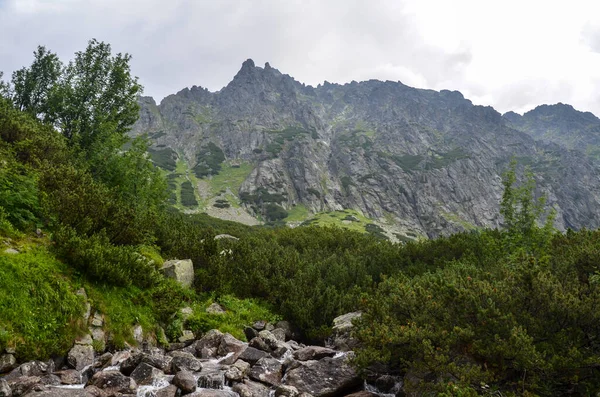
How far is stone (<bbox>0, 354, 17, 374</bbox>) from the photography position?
693 centimetres

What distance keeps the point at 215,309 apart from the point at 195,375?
5.33 m

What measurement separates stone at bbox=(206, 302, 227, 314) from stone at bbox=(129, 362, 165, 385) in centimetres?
510

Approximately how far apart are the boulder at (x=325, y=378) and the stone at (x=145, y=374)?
3123mm

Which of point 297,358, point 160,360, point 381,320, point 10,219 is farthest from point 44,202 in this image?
point 381,320

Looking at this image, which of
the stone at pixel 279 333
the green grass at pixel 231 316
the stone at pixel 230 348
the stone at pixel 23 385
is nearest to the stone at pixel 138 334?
the green grass at pixel 231 316

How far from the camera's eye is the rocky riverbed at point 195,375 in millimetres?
7089

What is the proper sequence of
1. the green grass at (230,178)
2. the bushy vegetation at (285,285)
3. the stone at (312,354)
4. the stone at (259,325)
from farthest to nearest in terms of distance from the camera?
1. the green grass at (230,178)
2. the stone at (259,325)
3. the stone at (312,354)
4. the bushy vegetation at (285,285)

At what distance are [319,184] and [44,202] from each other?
153768 mm

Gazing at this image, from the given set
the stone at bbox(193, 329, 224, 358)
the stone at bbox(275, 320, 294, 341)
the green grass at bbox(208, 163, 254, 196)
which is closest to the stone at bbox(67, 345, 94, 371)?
the stone at bbox(193, 329, 224, 358)

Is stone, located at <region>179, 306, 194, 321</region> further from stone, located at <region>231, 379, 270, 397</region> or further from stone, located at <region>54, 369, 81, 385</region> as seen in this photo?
stone, located at <region>231, 379, 270, 397</region>

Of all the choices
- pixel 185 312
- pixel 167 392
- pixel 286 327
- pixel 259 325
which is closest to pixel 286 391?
pixel 167 392

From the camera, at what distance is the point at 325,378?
869 centimetres

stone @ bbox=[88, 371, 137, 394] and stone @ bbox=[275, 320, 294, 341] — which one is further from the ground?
stone @ bbox=[88, 371, 137, 394]

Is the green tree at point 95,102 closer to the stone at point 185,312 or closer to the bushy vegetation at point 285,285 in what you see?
the bushy vegetation at point 285,285
